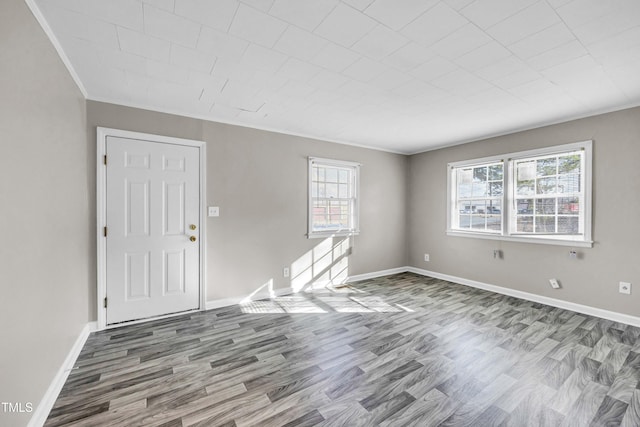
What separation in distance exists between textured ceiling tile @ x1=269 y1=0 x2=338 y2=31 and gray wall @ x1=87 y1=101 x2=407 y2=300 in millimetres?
2248

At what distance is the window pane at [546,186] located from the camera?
3.88 m

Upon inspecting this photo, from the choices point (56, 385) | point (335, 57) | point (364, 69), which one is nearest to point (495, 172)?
point (364, 69)

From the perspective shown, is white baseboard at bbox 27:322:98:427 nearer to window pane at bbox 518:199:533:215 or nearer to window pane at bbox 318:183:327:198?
window pane at bbox 318:183:327:198

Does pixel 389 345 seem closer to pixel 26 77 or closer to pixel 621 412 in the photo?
pixel 621 412

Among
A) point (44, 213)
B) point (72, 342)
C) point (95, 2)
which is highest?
point (95, 2)

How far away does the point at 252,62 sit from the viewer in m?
2.30

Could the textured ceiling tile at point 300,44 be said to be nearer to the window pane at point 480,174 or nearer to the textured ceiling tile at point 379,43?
the textured ceiling tile at point 379,43

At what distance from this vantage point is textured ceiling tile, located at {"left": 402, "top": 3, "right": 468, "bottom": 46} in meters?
1.72

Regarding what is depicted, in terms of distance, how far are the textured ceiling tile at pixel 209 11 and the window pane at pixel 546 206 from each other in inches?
176

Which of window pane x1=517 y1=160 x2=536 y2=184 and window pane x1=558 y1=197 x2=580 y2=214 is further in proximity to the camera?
window pane x1=517 y1=160 x2=536 y2=184

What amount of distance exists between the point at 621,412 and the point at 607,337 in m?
1.43

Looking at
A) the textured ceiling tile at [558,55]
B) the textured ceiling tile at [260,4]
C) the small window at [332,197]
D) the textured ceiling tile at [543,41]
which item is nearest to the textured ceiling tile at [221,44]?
the textured ceiling tile at [260,4]

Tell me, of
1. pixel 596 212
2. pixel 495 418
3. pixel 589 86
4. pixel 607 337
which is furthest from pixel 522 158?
pixel 495 418

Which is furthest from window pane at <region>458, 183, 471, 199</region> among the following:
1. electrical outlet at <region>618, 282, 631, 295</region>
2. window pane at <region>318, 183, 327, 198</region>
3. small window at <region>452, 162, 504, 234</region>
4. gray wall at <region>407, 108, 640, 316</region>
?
window pane at <region>318, 183, 327, 198</region>
